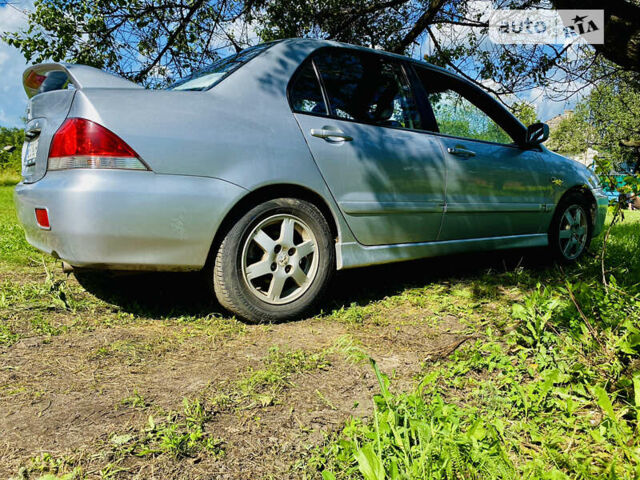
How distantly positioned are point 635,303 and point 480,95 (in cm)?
210

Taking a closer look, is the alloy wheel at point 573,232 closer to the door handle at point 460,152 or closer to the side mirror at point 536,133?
the side mirror at point 536,133

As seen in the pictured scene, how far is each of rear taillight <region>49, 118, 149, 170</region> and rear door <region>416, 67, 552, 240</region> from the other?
84.3 inches

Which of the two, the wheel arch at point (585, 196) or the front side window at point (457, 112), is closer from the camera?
the front side window at point (457, 112)

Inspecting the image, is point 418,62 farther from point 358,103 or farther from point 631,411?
point 631,411

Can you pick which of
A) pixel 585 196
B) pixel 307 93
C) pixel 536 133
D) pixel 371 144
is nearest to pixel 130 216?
pixel 307 93

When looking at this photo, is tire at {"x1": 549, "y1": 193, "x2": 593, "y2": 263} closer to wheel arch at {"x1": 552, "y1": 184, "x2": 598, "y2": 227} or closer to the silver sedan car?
wheel arch at {"x1": 552, "y1": 184, "x2": 598, "y2": 227}

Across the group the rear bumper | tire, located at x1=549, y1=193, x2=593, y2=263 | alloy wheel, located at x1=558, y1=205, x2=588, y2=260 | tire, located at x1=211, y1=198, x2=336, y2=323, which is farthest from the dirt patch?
alloy wheel, located at x1=558, y1=205, x2=588, y2=260

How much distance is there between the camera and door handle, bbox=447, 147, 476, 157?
3283 mm

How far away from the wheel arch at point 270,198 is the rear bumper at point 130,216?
80 millimetres

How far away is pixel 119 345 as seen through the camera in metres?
2.16

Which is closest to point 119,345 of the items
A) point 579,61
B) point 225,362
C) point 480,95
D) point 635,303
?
point 225,362

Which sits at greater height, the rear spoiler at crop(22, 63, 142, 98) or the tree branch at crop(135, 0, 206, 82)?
the tree branch at crop(135, 0, 206, 82)

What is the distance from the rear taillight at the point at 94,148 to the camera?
2090 millimetres

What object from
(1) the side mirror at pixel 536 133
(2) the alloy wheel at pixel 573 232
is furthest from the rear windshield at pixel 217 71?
(2) the alloy wheel at pixel 573 232
